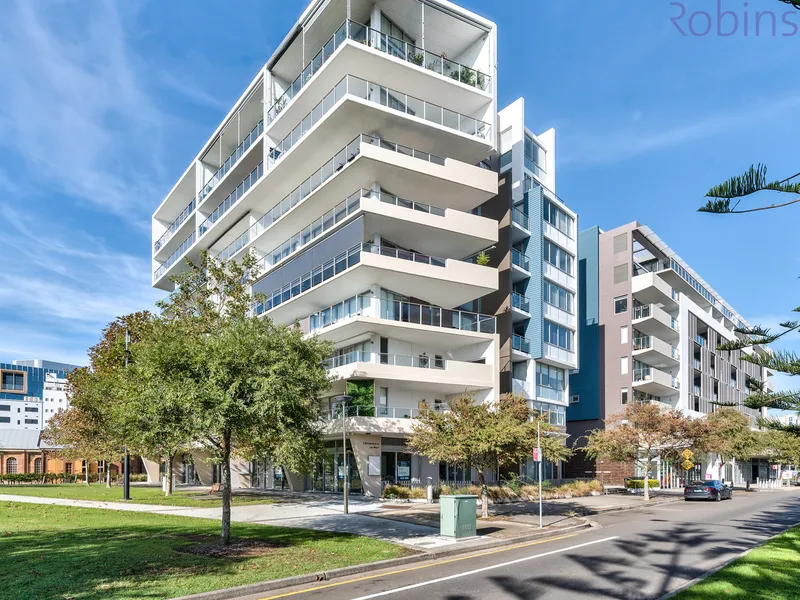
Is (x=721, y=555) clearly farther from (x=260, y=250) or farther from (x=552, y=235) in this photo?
(x=260, y=250)

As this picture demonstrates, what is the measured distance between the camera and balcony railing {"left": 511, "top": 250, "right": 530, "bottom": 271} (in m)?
40.0

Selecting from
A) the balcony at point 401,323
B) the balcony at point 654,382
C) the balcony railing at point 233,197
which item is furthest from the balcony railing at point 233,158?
the balcony at point 654,382

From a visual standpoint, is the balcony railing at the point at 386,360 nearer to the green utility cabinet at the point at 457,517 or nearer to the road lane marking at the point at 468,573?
the green utility cabinet at the point at 457,517

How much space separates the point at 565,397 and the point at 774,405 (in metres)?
32.5

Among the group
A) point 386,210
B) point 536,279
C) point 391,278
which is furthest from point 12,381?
point 386,210

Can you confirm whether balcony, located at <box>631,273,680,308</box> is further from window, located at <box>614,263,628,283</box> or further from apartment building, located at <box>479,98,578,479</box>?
apartment building, located at <box>479,98,578,479</box>

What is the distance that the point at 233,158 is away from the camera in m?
46.9

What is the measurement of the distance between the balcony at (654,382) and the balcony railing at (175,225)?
135ft

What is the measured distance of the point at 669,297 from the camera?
5784 centimetres

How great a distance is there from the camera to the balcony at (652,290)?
5378cm

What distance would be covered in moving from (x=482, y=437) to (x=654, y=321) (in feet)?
130

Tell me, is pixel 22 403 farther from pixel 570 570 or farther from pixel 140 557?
pixel 570 570

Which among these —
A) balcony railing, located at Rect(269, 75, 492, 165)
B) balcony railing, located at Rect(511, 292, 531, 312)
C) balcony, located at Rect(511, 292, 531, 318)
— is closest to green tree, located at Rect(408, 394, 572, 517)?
balcony, located at Rect(511, 292, 531, 318)

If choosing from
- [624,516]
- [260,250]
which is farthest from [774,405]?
[260,250]
